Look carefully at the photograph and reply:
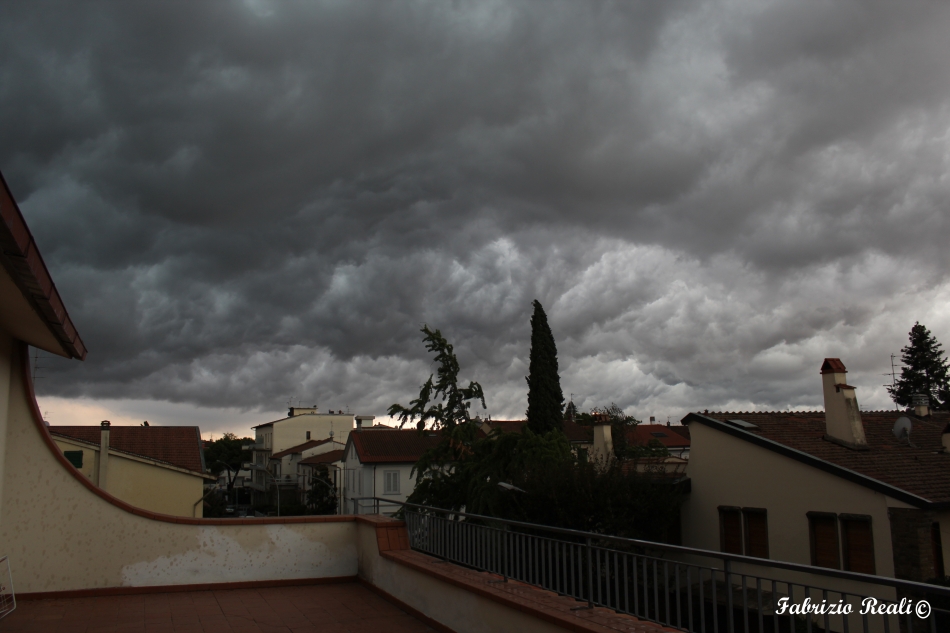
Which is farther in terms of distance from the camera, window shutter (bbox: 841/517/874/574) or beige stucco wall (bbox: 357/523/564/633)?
window shutter (bbox: 841/517/874/574)

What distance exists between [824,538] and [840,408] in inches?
161

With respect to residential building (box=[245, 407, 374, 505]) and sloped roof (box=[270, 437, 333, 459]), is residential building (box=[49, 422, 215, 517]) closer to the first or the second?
sloped roof (box=[270, 437, 333, 459])

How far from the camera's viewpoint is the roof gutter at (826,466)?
542 inches

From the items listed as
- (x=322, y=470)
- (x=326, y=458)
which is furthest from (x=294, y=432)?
(x=322, y=470)

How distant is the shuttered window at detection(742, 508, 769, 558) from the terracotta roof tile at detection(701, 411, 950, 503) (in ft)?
6.62

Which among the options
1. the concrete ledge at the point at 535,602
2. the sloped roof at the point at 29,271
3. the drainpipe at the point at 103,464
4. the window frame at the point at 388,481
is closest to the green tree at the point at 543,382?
the window frame at the point at 388,481

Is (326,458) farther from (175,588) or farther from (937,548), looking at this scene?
(175,588)

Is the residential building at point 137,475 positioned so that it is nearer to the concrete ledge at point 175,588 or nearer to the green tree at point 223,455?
the concrete ledge at point 175,588

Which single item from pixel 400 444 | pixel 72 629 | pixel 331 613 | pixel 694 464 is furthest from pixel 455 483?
pixel 400 444

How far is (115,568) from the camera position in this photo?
8883 millimetres

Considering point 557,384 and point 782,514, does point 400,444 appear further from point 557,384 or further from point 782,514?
point 782,514

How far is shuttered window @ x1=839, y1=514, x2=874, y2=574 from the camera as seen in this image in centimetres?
1443

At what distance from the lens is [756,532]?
1731cm

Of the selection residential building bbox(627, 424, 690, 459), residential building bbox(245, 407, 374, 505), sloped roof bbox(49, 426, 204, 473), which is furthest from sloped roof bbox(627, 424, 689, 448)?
sloped roof bbox(49, 426, 204, 473)
